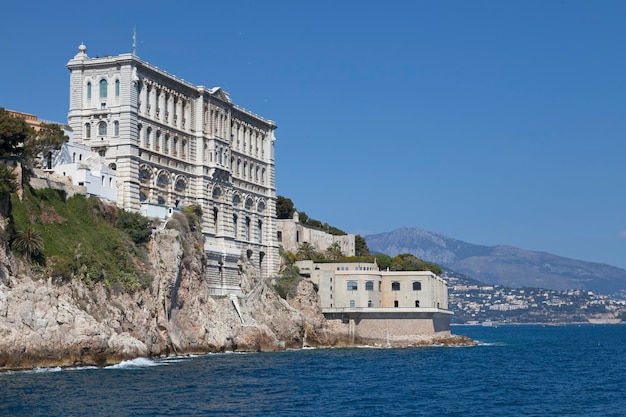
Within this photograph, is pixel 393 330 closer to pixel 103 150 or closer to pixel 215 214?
pixel 215 214

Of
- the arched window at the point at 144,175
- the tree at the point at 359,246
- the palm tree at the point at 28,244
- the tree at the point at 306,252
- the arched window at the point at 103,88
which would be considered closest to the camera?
the palm tree at the point at 28,244

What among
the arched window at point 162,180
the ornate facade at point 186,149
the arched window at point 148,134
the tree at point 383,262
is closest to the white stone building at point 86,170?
the ornate facade at point 186,149

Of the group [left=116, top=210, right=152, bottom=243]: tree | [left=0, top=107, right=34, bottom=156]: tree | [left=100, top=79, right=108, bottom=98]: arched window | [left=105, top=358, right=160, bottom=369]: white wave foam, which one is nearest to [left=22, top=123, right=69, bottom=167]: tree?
[left=0, top=107, right=34, bottom=156]: tree

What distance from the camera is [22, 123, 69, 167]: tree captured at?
73688 millimetres

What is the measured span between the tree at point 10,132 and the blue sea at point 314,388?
17524 millimetres

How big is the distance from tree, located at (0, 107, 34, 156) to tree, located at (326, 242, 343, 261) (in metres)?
52.5

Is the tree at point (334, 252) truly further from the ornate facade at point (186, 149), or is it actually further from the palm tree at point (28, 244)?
the palm tree at point (28, 244)

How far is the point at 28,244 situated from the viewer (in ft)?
214

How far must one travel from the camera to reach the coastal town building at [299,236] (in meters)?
116

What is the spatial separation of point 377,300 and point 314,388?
47.6 m

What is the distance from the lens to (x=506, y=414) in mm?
50438

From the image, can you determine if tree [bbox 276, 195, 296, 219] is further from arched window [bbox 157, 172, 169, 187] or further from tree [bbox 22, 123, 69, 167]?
tree [bbox 22, 123, 69, 167]

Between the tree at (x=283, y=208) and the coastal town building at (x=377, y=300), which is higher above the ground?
the tree at (x=283, y=208)

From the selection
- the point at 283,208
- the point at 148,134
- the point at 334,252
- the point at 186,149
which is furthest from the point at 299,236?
the point at 148,134
